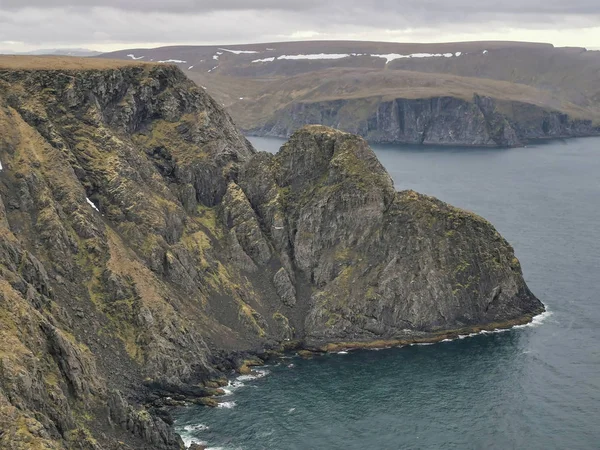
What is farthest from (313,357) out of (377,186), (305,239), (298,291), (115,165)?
(115,165)

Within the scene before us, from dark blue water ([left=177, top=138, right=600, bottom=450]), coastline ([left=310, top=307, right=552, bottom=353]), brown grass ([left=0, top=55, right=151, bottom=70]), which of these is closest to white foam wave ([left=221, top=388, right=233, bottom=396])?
dark blue water ([left=177, top=138, right=600, bottom=450])

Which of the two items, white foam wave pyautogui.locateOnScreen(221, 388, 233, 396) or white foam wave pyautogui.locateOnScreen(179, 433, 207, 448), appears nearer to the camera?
white foam wave pyautogui.locateOnScreen(179, 433, 207, 448)

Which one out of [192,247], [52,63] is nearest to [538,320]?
[192,247]

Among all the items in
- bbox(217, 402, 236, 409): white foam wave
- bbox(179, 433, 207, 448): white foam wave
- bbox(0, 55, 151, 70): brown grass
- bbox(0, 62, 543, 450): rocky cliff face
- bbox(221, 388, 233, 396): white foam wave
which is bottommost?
bbox(179, 433, 207, 448): white foam wave

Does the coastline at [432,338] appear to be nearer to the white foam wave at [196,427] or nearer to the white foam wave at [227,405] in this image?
the white foam wave at [227,405]

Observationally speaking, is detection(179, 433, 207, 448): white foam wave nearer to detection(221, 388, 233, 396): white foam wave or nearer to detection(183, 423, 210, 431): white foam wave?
detection(183, 423, 210, 431): white foam wave

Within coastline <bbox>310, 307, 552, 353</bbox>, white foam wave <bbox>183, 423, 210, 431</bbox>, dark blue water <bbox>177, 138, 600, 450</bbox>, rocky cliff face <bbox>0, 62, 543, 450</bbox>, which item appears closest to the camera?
dark blue water <bbox>177, 138, 600, 450</bbox>

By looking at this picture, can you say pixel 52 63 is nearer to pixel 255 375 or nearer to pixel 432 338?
pixel 255 375

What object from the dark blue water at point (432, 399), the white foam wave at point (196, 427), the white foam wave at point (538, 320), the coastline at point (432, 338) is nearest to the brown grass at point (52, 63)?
the coastline at point (432, 338)
